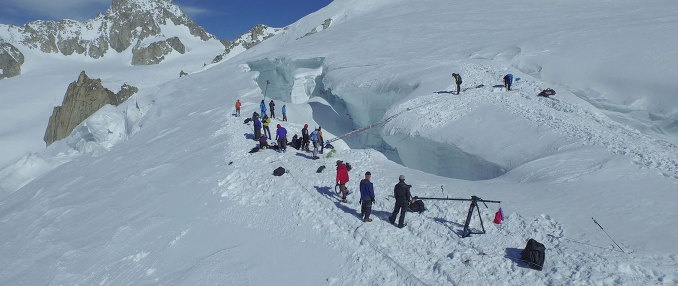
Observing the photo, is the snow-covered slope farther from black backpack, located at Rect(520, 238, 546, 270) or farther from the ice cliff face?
the ice cliff face

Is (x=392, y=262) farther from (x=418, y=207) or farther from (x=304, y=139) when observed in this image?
(x=304, y=139)

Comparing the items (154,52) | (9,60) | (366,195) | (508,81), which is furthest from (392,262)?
(9,60)

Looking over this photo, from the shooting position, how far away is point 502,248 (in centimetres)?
953

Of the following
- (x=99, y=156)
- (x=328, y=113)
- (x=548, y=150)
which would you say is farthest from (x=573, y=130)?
(x=99, y=156)

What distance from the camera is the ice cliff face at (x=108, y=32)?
159 metres

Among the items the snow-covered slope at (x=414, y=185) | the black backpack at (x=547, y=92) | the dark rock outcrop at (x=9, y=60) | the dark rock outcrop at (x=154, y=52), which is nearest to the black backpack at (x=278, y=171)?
the snow-covered slope at (x=414, y=185)

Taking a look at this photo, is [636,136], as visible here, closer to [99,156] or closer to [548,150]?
[548,150]

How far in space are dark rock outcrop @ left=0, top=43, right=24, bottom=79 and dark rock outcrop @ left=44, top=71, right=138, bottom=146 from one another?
2972 inches

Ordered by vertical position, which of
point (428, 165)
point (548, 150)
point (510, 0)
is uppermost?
point (510, 0)

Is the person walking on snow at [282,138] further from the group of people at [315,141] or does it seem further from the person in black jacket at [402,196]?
the person in black jacket at [402,196]

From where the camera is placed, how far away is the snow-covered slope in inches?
375

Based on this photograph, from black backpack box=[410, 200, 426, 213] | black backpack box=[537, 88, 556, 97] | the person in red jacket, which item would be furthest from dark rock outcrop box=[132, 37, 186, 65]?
black backpack box=[410, 200, 426, 213]

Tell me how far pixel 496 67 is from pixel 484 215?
1632 cm

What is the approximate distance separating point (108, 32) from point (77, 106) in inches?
3903
